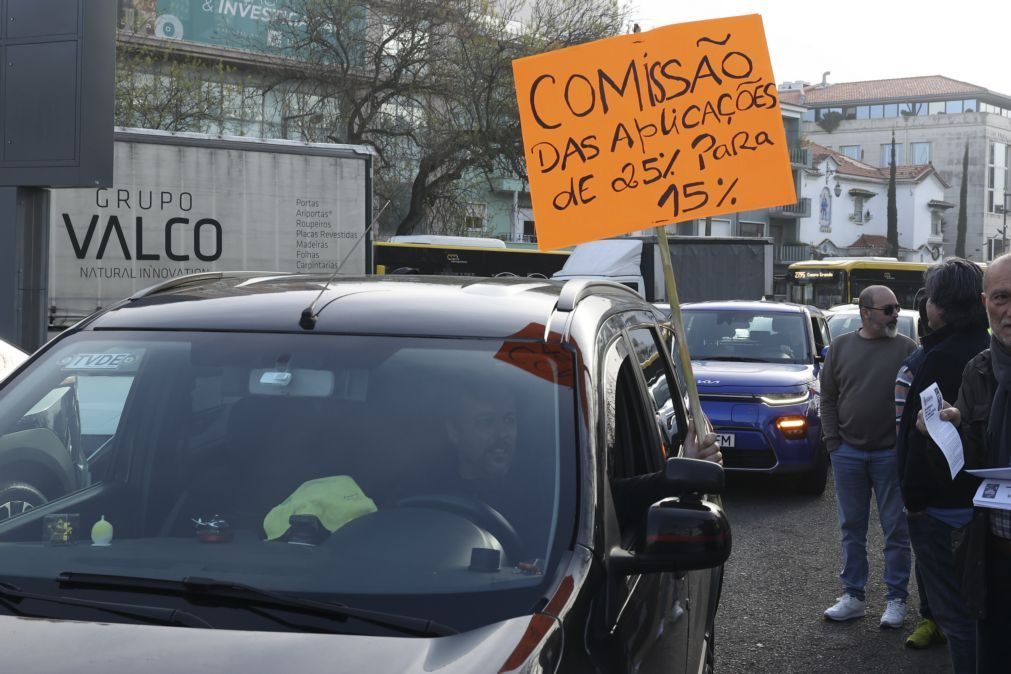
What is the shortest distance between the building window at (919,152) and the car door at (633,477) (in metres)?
100

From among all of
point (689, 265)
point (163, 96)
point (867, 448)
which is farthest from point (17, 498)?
point (163, 96)

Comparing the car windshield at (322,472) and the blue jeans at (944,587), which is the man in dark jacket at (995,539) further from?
the car windshield at (322,472)

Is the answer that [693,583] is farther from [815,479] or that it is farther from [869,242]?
[869,242]

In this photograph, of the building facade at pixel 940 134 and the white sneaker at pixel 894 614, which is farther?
the building facade at pixel 940 134

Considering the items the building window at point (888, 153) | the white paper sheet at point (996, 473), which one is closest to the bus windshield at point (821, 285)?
the white paper sheet at point (996, 473)

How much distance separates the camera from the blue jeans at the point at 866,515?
670cm

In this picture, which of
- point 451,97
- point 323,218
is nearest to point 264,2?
point 451,97

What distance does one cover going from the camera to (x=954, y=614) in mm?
4910

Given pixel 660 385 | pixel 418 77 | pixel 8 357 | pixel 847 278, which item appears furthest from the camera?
pixel 847 278

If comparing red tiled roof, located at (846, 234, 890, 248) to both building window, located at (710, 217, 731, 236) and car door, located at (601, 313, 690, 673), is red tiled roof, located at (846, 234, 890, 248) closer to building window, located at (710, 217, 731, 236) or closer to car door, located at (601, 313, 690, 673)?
building window, located at (710, 217, 731, 236)

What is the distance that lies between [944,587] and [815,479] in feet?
20.1

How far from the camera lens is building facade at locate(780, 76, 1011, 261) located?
95938mm

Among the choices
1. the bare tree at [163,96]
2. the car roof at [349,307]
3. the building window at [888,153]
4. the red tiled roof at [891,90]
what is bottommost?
the car roof at [349,307]

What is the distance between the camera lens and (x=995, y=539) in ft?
12.4
